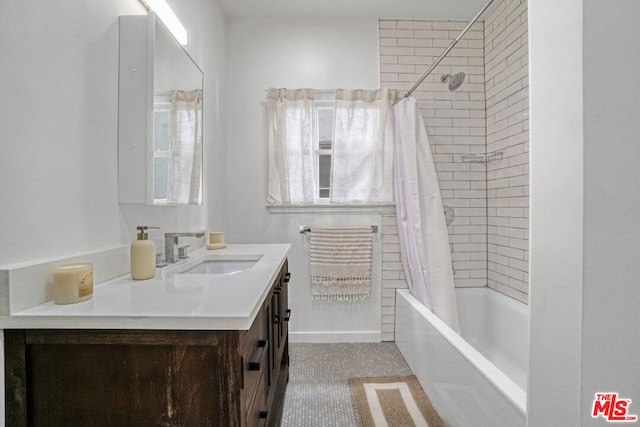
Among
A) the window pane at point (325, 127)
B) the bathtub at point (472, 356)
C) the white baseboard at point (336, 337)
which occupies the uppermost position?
the window pane at point (325, 127)

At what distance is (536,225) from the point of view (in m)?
0.85

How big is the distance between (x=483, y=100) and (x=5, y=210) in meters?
3.04

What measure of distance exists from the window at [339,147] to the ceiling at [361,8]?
2.09 ft

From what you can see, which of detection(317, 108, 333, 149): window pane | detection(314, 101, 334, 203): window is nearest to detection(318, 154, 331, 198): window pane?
detection(314, 101, 334, 203): window

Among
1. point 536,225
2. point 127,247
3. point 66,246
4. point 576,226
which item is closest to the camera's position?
point 576,226

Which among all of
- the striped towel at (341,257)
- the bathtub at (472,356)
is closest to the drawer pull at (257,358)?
the bathtub at (472,356)

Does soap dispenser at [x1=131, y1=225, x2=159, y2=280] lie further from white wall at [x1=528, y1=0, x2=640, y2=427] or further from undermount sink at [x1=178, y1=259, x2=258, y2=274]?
white wall at [x1=528, y1=0, x2=640, y2=427]

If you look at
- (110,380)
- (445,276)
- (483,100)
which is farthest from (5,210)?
(483,100)

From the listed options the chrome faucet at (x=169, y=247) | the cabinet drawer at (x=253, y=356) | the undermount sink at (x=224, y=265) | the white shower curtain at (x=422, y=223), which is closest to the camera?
the cabinet drawer at (x=253, y=356)

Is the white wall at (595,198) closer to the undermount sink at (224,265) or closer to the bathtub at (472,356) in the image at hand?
the bathtub at (472,356)

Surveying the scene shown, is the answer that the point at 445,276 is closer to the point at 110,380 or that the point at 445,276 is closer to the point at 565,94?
the point at 565,94

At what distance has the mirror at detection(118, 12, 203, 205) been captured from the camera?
1.23m

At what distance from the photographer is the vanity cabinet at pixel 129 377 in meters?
0.76

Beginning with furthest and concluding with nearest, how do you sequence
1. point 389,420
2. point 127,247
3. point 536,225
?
point 389,420 → point 127,247 → point 536,225
